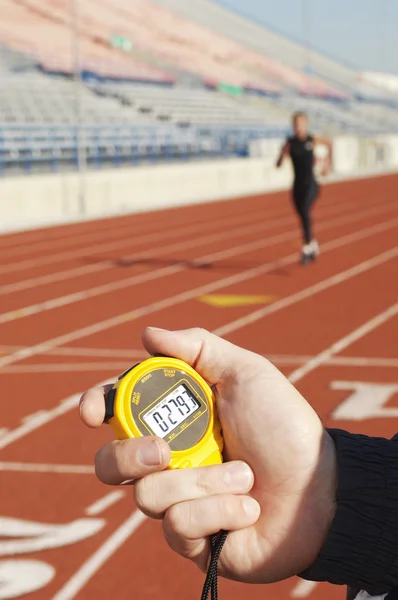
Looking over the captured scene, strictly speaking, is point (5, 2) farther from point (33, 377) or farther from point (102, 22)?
point (33, 377)

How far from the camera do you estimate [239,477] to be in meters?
1.78

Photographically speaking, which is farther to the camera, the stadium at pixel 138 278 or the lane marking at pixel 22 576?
the stadium at pixel 138 278

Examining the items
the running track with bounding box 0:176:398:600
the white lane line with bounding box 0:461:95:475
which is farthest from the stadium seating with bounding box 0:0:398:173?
the white lane line with bounding box 0:461:95:475

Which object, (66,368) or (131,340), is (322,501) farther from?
(131,340)

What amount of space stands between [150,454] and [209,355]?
32cm

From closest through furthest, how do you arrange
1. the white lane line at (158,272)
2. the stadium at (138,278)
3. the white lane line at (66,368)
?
1. the stadium at (138,278)
2. the white lane line at (66,368)
3. the white lane line at (158,272)

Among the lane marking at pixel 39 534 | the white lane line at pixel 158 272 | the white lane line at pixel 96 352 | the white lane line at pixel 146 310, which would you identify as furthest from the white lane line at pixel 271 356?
the lane marking at pixel 39 534

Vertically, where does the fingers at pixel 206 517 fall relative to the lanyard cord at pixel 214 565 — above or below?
above

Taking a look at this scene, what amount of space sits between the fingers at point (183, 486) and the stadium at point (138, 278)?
7.07ft

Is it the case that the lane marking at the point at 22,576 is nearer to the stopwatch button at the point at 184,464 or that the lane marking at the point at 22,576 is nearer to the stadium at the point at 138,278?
the stadium at the point at 138,278

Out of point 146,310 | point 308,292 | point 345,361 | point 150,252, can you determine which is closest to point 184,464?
point 345,361

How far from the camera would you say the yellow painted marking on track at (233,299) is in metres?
9.97

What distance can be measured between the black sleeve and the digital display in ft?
1.01

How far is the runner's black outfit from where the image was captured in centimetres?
1227
